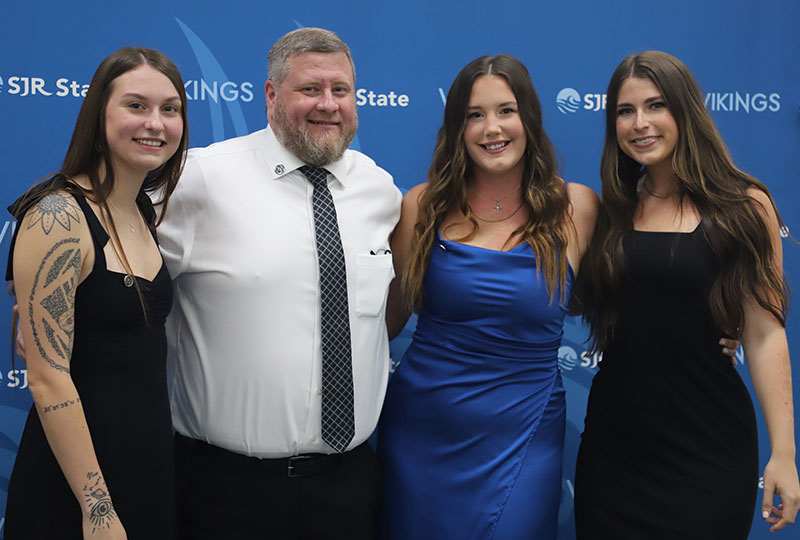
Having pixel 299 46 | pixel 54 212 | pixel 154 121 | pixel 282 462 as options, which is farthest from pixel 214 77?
pixel 282 462

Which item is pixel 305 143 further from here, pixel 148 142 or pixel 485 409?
pixel 485 409

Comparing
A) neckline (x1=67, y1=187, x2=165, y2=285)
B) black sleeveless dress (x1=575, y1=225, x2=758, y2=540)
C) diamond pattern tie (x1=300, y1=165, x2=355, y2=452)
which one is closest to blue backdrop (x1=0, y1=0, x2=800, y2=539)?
black sleeveless dress (x1=575, y1=225, x2=758, y2=540)

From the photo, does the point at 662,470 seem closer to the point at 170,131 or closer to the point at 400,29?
the point at 170,131

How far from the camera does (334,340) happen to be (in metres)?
1.86

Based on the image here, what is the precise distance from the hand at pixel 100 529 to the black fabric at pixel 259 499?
396mm

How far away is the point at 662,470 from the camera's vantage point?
1.90 m

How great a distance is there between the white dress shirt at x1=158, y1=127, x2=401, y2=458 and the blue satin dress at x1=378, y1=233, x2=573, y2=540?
200mm

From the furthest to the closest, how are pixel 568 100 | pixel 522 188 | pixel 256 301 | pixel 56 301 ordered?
pixel 568 100
pixel 522 188
pixel 256 301
pixel 56 301

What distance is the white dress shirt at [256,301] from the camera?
5.97 feet

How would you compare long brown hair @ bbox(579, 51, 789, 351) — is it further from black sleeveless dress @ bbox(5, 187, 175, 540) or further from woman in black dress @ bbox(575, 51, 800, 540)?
black sleeveless dress @ bbox(5, 187, 175, 540)

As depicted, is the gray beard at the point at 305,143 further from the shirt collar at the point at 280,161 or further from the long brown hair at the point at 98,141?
the long brown hair at the point at 98,141

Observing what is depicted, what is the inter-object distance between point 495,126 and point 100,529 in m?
1.47

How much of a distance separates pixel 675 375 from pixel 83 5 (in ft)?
7.51

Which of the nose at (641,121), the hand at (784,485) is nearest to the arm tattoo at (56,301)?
the nose at (641,121)
